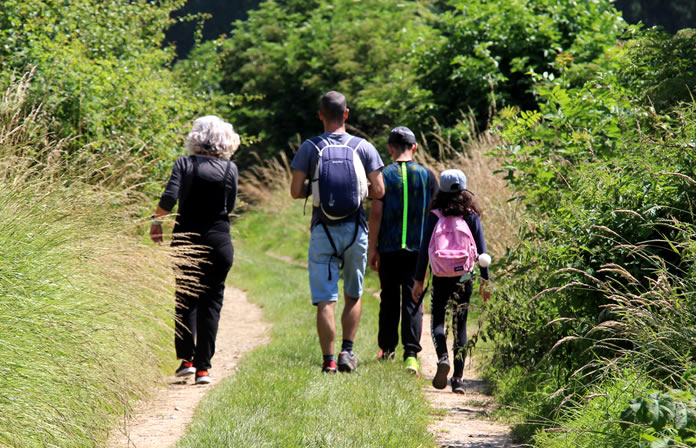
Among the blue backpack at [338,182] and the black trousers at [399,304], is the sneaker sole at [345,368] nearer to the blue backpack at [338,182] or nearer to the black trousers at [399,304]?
the black trousers at [399,304]

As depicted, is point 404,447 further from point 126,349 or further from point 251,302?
point 251,302

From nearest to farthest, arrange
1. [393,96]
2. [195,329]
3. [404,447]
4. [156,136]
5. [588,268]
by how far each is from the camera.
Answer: [404,447] → [588,268] → [195,329] → [156,136] → [393,96]

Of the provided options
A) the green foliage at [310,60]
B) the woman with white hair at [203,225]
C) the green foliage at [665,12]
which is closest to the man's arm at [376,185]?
the woman with white hair at [203,225]

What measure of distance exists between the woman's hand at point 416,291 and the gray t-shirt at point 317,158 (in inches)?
25.2

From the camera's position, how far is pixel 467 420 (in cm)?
563

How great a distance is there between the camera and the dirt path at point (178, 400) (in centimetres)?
473

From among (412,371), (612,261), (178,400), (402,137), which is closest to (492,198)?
(402,137)

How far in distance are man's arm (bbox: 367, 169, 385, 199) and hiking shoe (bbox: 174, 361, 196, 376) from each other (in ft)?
6.23

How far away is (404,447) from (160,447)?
4.28ft

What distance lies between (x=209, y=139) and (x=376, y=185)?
131 centimetres

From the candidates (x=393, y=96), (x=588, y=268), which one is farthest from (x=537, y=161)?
(x=393, y=96)

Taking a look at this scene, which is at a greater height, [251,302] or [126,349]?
[126,349]

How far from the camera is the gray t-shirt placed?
20.6 ft

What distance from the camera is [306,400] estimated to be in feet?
17.0
